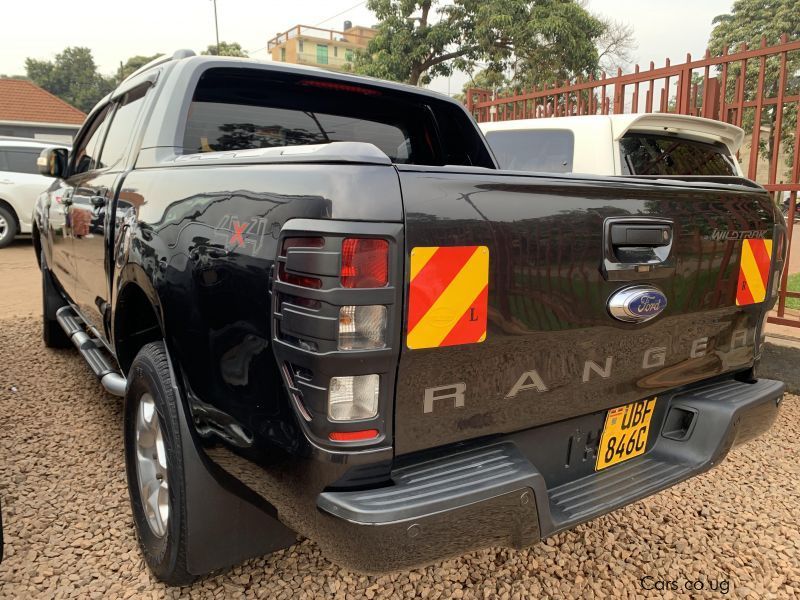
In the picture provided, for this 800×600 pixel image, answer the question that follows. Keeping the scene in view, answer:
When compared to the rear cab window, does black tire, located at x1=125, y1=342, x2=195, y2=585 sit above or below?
below

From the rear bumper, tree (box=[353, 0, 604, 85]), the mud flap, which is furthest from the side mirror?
tree (box=[353, 0, 604, 85])

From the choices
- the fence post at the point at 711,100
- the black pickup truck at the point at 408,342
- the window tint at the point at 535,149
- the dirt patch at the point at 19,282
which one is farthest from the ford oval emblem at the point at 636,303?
the dirt patch at the point at 19,282

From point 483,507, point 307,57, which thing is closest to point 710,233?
point 483,507

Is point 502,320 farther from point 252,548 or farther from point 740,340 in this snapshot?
point 740,340

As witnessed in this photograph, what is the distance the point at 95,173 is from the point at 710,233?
2.82m

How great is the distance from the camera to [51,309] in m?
4.49

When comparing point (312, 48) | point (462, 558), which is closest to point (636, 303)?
point (462, 558)

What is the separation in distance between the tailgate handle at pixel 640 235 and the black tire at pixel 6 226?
11.3 m

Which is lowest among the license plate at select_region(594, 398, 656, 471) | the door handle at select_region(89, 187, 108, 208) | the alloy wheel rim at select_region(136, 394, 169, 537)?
the alloy wheel rim at select_region(136, 394, 169, 537)

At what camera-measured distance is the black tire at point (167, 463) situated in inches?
68.6

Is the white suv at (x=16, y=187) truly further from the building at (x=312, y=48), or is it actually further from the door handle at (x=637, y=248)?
the building at (x=312, y=48)

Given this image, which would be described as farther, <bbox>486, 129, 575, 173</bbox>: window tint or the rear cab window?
<bbox>486, 129, 575, 173</bbox>: window tint

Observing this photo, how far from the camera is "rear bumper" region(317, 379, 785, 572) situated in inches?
54.0

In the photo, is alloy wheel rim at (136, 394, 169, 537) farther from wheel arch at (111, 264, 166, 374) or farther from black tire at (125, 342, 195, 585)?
wheel arch at (111, 264, 166, 374)
